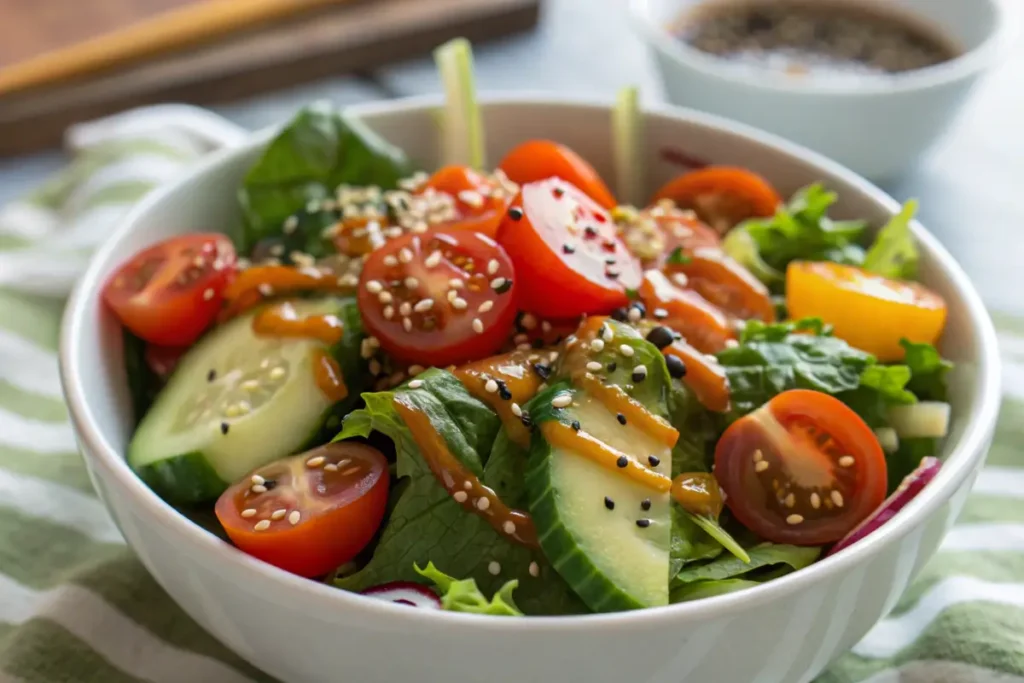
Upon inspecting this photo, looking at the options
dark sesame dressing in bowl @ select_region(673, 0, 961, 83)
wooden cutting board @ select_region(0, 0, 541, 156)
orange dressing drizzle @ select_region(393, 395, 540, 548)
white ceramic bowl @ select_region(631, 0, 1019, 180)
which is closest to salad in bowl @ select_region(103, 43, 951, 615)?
orange dressing drizzle @ select_region(393, 395, 540, 548)

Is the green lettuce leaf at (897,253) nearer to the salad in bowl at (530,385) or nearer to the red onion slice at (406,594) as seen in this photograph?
the salad in bowl at (530,385)

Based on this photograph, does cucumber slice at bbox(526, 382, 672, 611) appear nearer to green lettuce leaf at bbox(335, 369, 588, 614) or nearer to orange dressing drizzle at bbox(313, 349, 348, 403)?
green lettuce leaf at bbox(335, 369, 588, 614)

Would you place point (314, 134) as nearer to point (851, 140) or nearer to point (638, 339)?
point (638, 339)

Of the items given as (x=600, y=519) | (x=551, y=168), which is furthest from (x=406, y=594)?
(x=551, y=168)

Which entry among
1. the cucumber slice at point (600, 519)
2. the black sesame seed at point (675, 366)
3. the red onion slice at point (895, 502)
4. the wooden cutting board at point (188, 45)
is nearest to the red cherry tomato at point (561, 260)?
the black sesame seed at point (675, 366)

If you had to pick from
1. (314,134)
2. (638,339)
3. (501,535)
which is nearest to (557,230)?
(638,339)

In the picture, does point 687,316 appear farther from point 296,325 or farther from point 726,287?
point 296,325

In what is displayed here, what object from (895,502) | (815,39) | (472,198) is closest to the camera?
(895,502)
